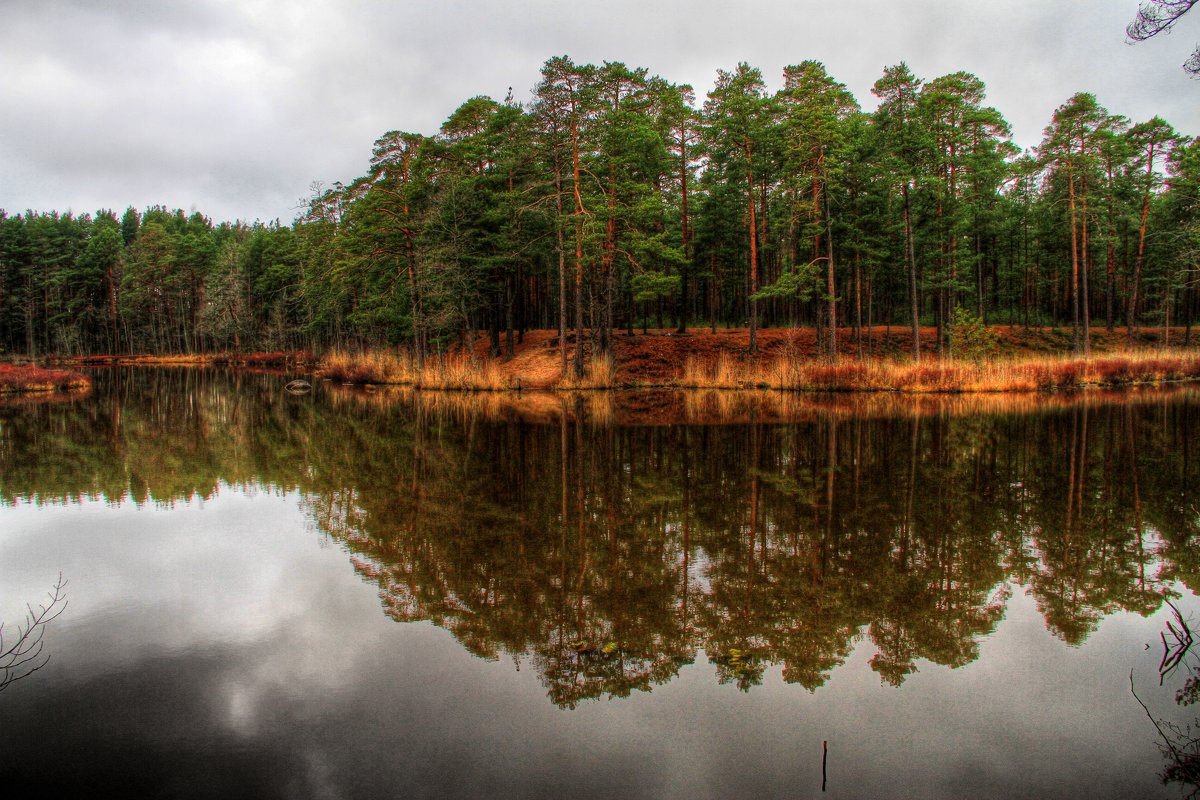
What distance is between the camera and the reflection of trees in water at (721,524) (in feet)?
17.6

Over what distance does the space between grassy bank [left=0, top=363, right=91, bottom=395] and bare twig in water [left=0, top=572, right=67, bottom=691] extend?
37.7 m

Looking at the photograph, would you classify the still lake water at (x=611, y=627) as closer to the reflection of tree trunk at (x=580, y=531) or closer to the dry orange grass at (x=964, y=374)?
the reflection of tree trunk at (x=580, y=531)

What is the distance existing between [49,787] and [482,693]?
7.80 feet

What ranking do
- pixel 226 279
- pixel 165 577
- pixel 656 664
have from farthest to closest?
pixel 226 279 < pixel 165 577 < pixel 656 664

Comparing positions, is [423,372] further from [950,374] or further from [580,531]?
[580,531]

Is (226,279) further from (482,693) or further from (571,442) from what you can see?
(482,693)

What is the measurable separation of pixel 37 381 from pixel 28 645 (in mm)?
41138

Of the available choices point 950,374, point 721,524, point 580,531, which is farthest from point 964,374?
point 580,531

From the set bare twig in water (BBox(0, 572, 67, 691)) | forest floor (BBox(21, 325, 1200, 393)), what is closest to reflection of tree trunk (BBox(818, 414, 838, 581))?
bare twig in water (BBox(0, 572, 67, 691))

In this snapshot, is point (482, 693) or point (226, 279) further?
point (226, 279)

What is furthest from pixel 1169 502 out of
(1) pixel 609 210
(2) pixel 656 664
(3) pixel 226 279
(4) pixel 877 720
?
(3) pixel 226 279

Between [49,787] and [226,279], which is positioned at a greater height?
[226,279]

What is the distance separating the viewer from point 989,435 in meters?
15.3

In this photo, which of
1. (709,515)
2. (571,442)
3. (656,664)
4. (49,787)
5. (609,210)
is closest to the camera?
(49,787)
